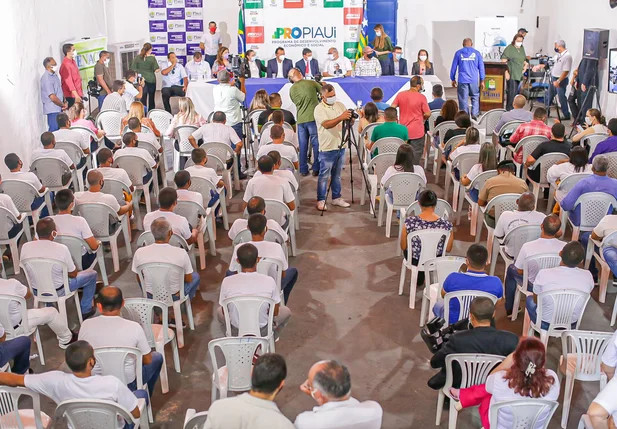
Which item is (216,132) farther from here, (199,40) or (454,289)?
(199,40)

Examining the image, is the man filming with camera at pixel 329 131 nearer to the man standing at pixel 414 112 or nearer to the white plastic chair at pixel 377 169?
the white plastic chair at pixel 377 169

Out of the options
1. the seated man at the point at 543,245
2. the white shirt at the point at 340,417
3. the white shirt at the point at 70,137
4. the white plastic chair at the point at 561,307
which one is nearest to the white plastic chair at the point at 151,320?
the white shirt at the point at 340,417

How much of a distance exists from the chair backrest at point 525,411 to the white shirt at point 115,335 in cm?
214

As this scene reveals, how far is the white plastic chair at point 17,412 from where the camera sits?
405 cm

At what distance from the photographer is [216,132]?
916 centimetres

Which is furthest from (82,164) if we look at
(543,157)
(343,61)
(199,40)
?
(199,40)

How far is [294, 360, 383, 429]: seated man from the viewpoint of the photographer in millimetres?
3525

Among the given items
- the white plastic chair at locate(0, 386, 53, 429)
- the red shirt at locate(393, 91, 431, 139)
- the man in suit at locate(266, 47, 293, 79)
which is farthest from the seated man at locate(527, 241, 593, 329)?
the man in suit at locate(266, 47, 293, 79)

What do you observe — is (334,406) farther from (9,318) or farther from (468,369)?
(9,318)

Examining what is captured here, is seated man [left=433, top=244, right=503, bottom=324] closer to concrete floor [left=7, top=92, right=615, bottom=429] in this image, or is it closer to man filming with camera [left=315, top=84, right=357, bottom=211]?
concrete floor [left=7, top=92, right=615, bottom=429]

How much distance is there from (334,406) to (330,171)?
5673 mm

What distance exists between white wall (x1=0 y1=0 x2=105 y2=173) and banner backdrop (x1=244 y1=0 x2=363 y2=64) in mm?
3714

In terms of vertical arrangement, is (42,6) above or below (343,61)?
above

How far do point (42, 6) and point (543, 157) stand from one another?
8.55m
